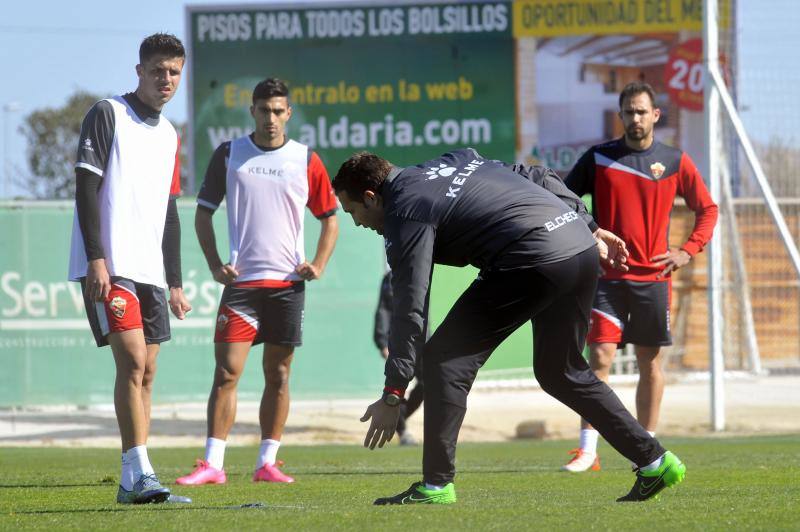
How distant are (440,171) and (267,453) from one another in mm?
2992

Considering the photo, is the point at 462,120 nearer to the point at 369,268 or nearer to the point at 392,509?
the point at 369,268

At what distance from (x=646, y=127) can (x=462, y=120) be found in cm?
1383

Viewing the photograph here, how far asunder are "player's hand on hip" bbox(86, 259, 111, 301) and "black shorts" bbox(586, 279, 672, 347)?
11.7 ft

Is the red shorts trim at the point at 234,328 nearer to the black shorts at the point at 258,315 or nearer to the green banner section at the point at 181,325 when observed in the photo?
the black shorts at the point at 258,315

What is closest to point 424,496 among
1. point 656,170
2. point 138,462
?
point 138,462

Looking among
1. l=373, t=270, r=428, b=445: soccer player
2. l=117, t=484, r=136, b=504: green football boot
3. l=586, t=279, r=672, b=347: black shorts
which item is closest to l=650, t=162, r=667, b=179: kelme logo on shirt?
l=586, t=279, r=672, b=347: black shorts

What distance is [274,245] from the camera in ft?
26.6

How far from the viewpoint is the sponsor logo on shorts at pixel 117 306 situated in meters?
6.16

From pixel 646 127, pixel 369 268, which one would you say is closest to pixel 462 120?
pixel 369 268

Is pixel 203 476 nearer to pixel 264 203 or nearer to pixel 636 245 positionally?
pixel 264 203

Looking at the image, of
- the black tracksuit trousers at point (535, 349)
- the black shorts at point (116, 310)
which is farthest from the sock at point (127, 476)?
the black tracksuit trousers at point (535, 349)

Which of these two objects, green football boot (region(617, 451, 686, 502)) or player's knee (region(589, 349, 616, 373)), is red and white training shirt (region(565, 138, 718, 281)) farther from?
green football boot (region(617, 451, 686, 502))

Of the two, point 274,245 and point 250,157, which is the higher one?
point 250,157

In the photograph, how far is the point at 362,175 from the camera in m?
5.52
